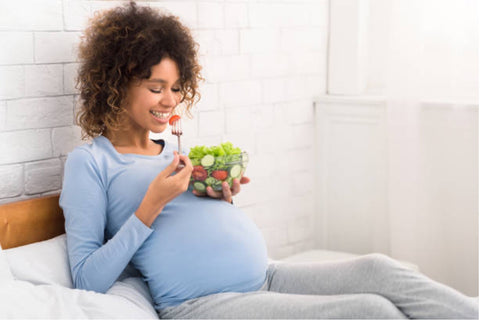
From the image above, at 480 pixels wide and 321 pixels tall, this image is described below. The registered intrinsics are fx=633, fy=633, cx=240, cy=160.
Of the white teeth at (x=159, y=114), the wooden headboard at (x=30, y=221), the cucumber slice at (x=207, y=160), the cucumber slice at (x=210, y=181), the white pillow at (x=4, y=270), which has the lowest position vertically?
the white pillow at (x=4, y=270)

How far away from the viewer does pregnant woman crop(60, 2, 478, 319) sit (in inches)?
55.2

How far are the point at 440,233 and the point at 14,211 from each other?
161 cm

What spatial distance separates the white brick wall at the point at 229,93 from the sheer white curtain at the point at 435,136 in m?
0.40

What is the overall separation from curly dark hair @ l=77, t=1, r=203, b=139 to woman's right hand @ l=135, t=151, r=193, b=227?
269 mm

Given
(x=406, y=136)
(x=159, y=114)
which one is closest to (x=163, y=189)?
(x=159, y=114)

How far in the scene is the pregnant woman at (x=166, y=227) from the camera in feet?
4.60

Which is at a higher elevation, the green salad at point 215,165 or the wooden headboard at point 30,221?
the green salad at point 215,165

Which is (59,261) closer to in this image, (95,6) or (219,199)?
(219,199)

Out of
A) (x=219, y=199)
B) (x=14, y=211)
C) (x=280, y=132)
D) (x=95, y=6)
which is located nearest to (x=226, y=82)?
(x=280, y=132)

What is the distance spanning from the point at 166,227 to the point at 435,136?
1.31 m

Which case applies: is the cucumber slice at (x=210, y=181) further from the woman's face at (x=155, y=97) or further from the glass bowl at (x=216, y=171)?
the woman's face at (x=155, y=97)

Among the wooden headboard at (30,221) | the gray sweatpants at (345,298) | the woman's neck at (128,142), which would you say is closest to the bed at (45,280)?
the wooden headboard at (30,221)

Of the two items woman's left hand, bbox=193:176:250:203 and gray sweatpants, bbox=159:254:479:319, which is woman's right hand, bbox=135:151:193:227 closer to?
woman's left hand, bbox=193:176:250:203

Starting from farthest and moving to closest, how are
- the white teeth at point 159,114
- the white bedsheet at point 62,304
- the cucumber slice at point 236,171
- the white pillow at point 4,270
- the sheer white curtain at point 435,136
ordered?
1. the sheer white curtain at point 435,136
2. the white teeth at point 159,114
3. the cucumber slice at point 236,171
4. the white pillow at point 4,270
5. the white bedsheet at point 62,304
